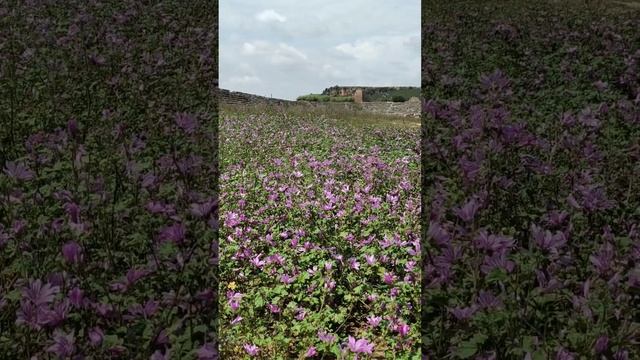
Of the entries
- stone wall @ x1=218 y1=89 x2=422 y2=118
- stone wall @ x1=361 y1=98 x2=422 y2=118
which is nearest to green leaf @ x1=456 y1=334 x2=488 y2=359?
stone wall @ x1=218 y1=89 x2=422 y2=118

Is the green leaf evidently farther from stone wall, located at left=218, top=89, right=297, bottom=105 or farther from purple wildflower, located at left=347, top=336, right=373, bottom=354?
stone wall, located at left=218, top=89, right=297, bottom=105

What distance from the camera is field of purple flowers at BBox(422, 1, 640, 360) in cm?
246

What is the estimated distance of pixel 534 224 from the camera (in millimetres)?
2736

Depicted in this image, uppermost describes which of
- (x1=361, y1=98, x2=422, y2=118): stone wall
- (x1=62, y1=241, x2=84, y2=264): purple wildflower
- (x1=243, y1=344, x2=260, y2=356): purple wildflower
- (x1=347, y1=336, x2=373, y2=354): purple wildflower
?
(x1=361, y1=98, x2=422, y2=118): stone wall

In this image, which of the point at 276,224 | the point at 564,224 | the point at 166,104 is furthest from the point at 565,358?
the point at 166,104

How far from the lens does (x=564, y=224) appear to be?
3.21m

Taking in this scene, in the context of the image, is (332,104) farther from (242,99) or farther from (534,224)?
(534,224)

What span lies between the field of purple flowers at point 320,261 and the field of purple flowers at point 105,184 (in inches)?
20.4

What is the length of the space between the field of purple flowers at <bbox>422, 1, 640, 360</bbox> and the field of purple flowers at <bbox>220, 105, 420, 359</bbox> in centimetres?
45

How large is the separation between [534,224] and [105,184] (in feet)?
7.85

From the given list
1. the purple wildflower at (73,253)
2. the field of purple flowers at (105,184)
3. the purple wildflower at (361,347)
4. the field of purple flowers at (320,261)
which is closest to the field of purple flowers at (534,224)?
the purple wildflower at (361,347)

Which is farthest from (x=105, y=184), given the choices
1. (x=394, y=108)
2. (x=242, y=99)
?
(x=394, y=108)

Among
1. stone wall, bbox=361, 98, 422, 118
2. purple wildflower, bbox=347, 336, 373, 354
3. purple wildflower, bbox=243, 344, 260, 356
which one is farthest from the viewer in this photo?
stone wall, bbox=361, 98, 422, 118

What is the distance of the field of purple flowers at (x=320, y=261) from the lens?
133 inches
